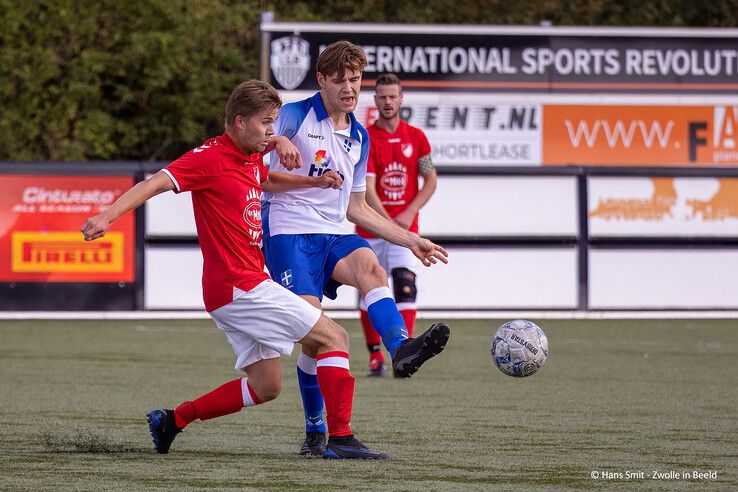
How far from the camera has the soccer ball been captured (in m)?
7.56

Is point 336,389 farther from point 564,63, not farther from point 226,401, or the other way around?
point 564,63

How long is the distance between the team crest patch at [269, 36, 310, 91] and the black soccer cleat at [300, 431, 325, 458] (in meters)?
11.5

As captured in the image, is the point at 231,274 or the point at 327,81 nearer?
the point at 231,274

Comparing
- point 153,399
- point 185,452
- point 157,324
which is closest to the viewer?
point 185,452

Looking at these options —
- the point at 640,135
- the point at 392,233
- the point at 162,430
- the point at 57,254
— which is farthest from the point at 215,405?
the point at 640,135

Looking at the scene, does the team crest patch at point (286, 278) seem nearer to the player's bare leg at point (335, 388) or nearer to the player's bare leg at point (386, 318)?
the player's bare leg at point (386, 318)

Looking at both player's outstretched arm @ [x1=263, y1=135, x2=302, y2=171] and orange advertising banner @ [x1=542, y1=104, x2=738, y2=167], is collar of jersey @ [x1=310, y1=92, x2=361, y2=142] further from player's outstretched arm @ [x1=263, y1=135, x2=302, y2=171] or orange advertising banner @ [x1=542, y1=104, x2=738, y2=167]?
orange advertising banner @ [x1=542, y1=104, x2=738, y2=167]

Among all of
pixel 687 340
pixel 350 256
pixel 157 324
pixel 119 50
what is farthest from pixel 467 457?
pixel 119 50

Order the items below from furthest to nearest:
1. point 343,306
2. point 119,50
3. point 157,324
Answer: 1. point 119,50
2. point 343,306
3. point 157,324

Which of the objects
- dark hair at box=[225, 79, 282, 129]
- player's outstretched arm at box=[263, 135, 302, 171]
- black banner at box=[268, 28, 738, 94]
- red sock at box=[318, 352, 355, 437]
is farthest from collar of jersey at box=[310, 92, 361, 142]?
black banner at box=[268, 28, 738, 94]

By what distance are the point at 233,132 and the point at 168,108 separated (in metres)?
22.1

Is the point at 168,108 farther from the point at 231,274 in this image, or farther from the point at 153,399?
the point at 231,274

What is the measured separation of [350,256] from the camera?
698 cm

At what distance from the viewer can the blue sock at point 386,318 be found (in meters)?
6.66
